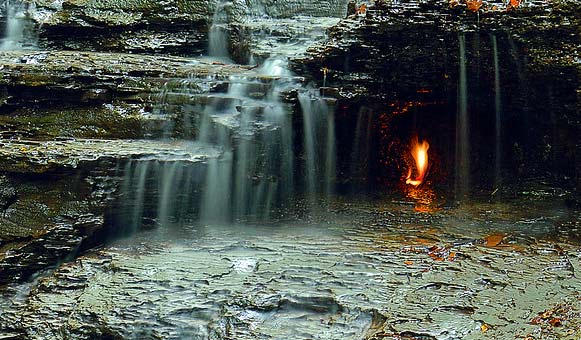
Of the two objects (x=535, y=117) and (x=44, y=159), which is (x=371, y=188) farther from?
(x=44, y=159)

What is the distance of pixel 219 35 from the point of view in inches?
355

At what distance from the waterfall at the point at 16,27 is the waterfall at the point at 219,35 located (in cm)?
250

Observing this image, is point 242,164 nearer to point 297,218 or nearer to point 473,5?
point 297,218

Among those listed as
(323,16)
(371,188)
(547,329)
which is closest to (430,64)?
(371,188)

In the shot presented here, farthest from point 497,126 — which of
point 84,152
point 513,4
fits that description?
point 84,152

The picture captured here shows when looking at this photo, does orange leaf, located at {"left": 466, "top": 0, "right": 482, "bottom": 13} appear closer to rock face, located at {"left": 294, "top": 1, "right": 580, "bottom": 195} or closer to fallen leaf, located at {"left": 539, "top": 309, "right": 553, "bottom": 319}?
rock face, located at {"left": 294, "top": 1, "right": 580, "bottom": 195}

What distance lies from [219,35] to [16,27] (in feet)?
9.60

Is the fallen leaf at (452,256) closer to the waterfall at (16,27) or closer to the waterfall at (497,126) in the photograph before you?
the waterfall at (497,126)

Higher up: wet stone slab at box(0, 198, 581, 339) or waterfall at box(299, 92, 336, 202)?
waterfall at box(299, 92, 336, 202)

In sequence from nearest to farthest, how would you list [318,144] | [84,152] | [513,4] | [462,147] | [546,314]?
[546,314] < [84,152] < [513,4] < [318,144] < [462,147]

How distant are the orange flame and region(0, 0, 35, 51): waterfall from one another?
5.46m

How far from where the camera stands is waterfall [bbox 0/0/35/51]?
8969mm

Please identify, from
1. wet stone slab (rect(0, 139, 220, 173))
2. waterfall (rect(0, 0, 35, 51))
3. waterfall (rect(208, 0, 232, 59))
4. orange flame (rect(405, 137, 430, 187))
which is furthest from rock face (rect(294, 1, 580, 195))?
waterfall (rect(0, 0, 35, 51))

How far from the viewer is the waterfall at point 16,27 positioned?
29.4 ft
